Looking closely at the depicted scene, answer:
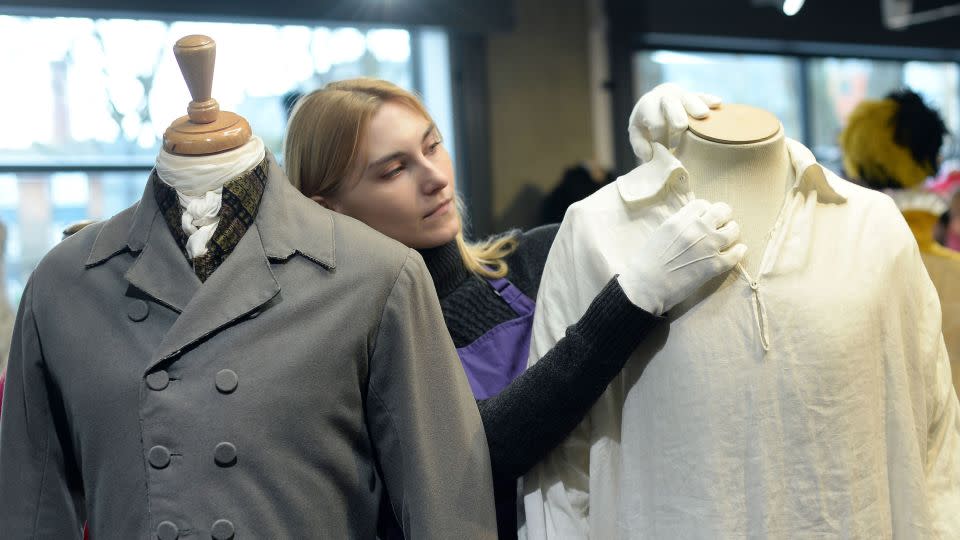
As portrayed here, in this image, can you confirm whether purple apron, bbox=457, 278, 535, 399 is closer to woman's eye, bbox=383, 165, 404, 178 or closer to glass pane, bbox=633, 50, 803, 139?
woman's eye, bbox=383, 165, 404, 178

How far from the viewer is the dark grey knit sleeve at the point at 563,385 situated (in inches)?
57.9

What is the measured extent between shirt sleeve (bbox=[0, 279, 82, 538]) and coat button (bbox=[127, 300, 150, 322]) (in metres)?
0.17

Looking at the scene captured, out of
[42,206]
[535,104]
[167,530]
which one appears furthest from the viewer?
[535,104]

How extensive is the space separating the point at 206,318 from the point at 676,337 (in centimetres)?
65

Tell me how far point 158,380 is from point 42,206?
136 inches

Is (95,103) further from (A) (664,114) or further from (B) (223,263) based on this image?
(A) (664,114)

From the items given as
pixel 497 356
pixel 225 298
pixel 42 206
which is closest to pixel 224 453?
pixel 225 298

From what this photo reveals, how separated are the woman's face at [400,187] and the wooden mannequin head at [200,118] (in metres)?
0.39

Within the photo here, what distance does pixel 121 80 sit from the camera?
14.7 ft

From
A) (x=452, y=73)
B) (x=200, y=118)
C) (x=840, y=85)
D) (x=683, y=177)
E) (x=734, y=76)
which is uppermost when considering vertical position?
(x=200, y=118)

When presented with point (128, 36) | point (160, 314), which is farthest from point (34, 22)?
point (160, 314)

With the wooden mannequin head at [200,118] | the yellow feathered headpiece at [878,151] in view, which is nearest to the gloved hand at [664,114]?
the wooden mannequin head at [200,118]

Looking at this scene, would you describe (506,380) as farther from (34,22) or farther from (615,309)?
(34,22)

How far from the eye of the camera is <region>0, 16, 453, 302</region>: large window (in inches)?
172
